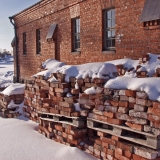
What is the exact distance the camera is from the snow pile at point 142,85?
3.48 meters

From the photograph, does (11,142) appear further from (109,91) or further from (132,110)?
(132,110)

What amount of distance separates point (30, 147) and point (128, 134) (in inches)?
79.5

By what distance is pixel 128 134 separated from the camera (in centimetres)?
389

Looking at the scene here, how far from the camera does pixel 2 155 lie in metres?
4.42

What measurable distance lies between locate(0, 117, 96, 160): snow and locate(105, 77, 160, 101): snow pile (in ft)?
4.58

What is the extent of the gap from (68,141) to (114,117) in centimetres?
129

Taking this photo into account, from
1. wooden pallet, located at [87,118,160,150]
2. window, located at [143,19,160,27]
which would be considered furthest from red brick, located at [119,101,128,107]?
window, located at [143,19,160,27]

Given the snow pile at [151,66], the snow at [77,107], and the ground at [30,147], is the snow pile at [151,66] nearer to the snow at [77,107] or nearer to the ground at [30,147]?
the snow at [77,107]

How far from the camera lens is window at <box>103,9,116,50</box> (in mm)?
7777

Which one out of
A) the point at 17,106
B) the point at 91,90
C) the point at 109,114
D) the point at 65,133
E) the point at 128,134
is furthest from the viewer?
the point at 17,106

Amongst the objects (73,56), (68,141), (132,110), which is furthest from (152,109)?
(73,56)

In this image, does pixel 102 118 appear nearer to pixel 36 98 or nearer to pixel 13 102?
pixel 36 98

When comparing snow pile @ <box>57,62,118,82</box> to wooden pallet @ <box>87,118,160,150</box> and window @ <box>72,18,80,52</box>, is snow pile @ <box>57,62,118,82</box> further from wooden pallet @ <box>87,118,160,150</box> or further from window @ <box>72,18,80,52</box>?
window @ <box>72,18,80,52</box>

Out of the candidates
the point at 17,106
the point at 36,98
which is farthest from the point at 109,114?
the point at 17,106
